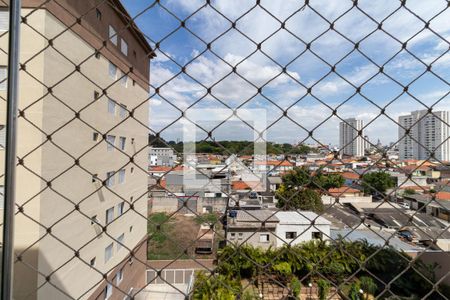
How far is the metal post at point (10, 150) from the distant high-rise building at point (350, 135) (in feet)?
2.53

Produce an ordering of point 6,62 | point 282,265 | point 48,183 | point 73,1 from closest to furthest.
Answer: point 6,62
point 48,183
point 73,1
point 282,265

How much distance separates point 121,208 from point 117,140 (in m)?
1.51

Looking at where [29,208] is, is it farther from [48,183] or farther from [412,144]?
[412,144]

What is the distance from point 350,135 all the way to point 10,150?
0.83 m

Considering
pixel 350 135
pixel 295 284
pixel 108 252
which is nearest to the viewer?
pixel 350 135

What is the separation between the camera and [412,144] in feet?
2.63

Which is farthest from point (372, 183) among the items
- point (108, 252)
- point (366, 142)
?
point (108, 252)

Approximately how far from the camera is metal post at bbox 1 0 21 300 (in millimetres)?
498

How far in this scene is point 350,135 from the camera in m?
0.77

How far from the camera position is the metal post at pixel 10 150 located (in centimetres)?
50

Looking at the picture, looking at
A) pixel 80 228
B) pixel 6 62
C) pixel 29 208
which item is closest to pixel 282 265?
pixel 80 228

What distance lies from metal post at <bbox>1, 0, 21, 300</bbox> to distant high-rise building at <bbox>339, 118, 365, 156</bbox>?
30.3 inches

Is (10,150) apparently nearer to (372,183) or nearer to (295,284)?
(372,183)

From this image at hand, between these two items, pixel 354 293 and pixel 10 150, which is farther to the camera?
pixel 354 293
